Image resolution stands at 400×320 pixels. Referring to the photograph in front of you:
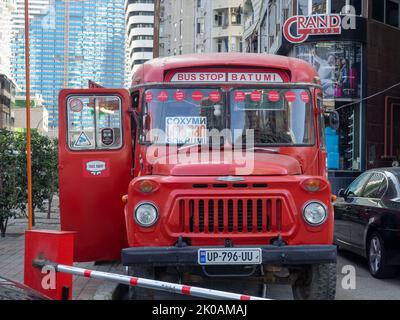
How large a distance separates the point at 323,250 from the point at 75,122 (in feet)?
11.0

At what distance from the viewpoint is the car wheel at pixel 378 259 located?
27.9 feet

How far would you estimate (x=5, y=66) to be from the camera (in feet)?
302

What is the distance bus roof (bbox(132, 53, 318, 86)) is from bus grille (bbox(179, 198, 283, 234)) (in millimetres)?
1796

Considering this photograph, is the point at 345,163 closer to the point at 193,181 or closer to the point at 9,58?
the point at 193,181

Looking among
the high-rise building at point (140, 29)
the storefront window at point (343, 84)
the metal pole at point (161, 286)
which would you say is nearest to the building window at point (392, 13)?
the storefront window at point (343, 84)

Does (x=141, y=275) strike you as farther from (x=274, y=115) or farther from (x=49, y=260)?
(x=274, y=115)

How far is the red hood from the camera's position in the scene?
6.29 metres

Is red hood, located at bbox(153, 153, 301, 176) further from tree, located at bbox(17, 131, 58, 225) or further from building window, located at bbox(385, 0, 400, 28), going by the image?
building window, located at bbox(385, 0, 400, 28)

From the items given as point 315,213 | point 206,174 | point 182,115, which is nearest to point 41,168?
point 182,115

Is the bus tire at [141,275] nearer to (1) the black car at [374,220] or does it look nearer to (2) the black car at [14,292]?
(2) the black car at [14,292]

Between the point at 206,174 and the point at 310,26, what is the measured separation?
18094mm

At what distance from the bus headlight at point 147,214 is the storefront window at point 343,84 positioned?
17.9 meters

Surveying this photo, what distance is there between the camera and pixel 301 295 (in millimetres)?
6668
